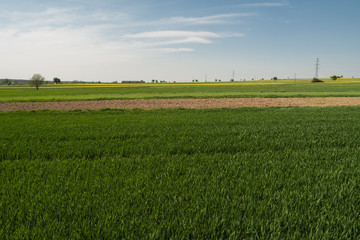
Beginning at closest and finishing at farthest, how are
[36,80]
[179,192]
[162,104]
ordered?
[179,192], [162,104], [36,80]

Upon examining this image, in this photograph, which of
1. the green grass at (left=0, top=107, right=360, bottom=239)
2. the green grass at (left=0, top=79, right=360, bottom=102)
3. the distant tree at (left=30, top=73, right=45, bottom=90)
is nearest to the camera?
the green grass at (left=0, top=107, right=360, bottom=239)

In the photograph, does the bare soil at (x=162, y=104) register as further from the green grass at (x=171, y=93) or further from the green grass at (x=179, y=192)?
the green grass at (x=179, y=192)

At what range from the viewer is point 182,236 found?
303 cm

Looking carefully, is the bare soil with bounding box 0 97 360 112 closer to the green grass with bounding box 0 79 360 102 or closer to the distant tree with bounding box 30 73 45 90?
the green grass with bounding box 0 79 360 102

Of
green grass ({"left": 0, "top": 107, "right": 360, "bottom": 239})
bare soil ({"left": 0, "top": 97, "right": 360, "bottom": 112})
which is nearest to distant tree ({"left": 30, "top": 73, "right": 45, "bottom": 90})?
bare soil ({"left": 0, "top": 97, "right": 360, "bottom": 112})

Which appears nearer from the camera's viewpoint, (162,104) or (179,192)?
(179,192)

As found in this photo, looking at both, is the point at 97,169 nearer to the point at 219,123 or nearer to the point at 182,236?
the point at 182,236

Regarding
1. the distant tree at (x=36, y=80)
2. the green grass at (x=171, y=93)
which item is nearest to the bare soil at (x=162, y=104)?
the green grass at (x=171, y=93)

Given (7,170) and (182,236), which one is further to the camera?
(7,170)

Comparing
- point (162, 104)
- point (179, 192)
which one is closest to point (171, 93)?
point (162, 104)

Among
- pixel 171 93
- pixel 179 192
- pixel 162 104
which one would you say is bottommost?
pixel 179 192

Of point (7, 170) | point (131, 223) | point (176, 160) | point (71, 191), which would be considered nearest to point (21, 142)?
point (7, 170)

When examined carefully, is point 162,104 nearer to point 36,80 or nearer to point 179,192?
point 179,192

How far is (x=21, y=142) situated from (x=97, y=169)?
185 inches
